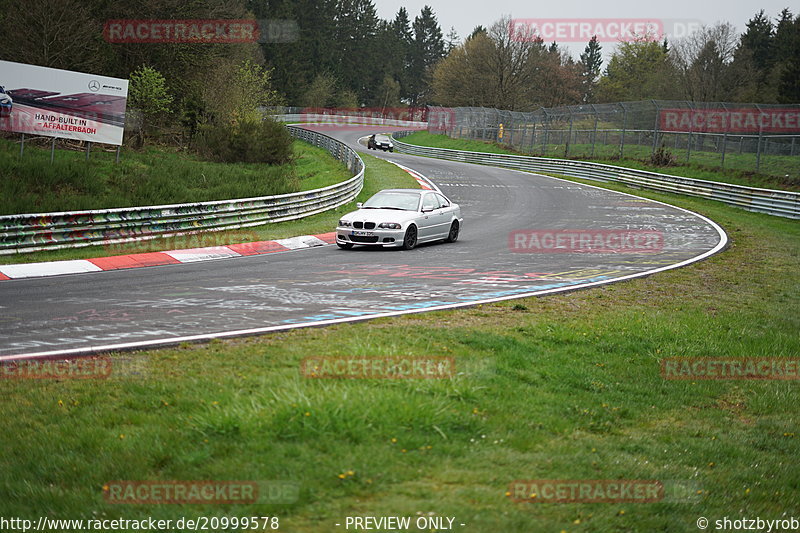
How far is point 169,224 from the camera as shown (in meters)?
18.8

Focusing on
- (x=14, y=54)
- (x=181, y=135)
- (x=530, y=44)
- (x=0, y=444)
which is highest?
(x=530, y=44)

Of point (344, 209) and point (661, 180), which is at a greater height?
point (661, 180)

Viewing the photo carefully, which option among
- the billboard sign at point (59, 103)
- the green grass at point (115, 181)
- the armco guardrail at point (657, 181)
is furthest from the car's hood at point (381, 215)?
the armco guardrail at point (657, 181)

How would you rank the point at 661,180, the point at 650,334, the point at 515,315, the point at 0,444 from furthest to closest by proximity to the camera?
the point at 661,180 → the point at 515,315 → the point at 650,334 → the point at 0,444

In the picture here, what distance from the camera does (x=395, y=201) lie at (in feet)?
64.0

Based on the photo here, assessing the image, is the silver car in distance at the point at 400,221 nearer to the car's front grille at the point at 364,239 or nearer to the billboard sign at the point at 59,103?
the car's front grille at the point at 364,239

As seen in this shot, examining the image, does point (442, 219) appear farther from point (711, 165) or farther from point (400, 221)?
point (711, 165)

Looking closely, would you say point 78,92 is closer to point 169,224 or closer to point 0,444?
point 169,224

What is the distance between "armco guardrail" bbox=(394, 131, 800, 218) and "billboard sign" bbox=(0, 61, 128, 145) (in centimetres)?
2434

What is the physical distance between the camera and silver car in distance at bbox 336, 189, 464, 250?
18094 mm

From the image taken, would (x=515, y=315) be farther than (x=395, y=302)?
No

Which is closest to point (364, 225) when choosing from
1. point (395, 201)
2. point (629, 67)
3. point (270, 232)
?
point (395, 201)

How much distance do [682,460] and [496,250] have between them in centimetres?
1304

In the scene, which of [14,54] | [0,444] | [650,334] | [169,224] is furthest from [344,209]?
[0,444]
